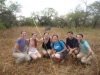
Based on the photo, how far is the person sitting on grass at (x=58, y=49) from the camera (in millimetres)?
4719

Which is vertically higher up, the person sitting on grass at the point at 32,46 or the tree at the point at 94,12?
the tree at the point at 94,12

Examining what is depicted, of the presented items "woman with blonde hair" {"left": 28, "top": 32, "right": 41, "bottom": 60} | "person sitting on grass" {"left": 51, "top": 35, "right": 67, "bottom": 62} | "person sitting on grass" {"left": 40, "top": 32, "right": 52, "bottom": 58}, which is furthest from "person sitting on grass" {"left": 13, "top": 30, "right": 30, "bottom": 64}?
"person sitting on grass" {"left": 51, "top": 35, "right": 67, "bottom": 62}

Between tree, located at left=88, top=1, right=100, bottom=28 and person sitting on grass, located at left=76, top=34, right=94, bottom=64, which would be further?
tree, located at left=88, top=1, right=100, bottom=28

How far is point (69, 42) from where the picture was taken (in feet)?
16.3

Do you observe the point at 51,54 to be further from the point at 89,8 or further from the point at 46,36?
the point at 89,8

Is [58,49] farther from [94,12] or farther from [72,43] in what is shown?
[94,12]

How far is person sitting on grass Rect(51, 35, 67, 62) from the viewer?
4719 millimetres

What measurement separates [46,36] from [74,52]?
1.08 meters

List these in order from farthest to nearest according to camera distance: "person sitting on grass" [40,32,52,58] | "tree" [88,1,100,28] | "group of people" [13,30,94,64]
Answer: "tree" [88,1,100,28] < "person sitting on grass" [40,32,52,58] < "group of people" [13,30,94,64]

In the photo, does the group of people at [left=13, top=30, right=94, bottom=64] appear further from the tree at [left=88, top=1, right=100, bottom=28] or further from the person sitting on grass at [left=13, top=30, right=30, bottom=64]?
the tree at [left=88, top=1, right=100, bottom=28]

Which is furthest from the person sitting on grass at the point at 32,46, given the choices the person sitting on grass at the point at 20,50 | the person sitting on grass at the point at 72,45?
the person sitting on grass at the point at 72,45

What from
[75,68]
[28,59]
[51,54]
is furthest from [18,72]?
[75,68]

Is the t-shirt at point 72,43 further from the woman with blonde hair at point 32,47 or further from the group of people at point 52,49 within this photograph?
the woman with blonde hair at point 32,47

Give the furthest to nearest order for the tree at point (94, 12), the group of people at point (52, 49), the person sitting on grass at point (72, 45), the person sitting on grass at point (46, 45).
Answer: the tree at point (94, 12)
the person sitting on grass at point (46, 45)
the person sitting on grass at point (72, 45)
the group of people at point (52, 49)
